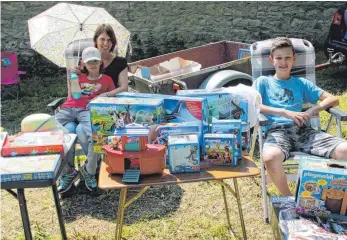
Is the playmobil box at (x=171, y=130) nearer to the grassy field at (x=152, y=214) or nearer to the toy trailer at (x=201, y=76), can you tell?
the grassy field at (x=152, y=214)

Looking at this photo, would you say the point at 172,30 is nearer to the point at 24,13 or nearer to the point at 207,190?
the point at 24,13

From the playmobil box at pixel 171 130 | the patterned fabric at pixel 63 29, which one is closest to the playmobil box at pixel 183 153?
the playmobil box at pixel 171 130

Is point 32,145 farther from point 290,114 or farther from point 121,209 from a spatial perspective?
point 290,114

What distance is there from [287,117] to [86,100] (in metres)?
1.89

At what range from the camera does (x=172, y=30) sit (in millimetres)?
8727

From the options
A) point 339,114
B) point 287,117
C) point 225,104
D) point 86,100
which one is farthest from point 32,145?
point 339,114

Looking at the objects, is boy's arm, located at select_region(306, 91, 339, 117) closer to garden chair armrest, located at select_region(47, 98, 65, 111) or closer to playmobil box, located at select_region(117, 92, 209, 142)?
playmobil box, located at select_region(117, 92, 209, 142)

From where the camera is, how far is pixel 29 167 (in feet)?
7.85

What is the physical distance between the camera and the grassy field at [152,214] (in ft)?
10.8

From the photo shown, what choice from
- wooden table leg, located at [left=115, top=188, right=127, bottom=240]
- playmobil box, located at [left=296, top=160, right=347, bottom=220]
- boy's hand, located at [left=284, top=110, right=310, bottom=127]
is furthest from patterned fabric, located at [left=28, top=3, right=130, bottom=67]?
playmobil box, located at [left=296, top=160, right=347, bottom=220]

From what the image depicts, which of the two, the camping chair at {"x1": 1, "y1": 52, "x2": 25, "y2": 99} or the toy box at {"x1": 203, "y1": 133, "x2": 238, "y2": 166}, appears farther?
the camping chair at {"x1": 1, "y1": 52, "x2": 25, "y2": 99}

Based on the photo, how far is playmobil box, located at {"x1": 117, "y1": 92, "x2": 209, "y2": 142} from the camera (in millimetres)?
2655

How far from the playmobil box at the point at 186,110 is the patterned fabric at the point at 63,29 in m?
2.08

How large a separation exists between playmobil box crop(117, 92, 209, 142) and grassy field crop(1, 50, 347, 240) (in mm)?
1063
